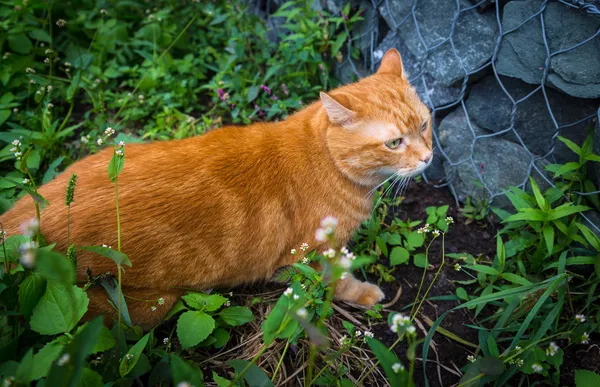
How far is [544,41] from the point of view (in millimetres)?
1951

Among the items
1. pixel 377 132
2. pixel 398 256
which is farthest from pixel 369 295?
pixel 377 132

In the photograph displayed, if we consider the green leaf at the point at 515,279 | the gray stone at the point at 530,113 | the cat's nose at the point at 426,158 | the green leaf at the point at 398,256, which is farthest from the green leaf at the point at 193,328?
the gray stone at the point at 530,113

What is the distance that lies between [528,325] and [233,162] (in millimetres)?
1323

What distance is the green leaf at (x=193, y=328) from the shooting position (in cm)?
160

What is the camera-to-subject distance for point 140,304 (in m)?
1.74

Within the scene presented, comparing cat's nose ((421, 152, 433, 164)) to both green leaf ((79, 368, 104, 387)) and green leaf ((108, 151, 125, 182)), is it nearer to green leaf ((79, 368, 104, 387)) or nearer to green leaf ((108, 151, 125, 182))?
green leaf ((108, 151, 125, 182))

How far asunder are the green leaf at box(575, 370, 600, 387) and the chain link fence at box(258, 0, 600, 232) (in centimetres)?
75

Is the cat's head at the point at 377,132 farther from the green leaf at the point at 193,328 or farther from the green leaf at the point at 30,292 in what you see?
the green leaf at the point at 30,292

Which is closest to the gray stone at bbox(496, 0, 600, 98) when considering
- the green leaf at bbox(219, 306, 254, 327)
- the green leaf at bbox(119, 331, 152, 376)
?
the green leaf at bbox(219, 306, 254, 327)

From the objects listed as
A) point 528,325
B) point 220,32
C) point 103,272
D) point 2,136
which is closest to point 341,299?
point 528,325

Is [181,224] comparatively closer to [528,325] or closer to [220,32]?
[528,325]

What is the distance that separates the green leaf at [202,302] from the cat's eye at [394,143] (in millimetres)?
928

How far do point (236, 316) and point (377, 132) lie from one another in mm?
950

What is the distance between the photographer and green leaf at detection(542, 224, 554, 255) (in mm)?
1905
